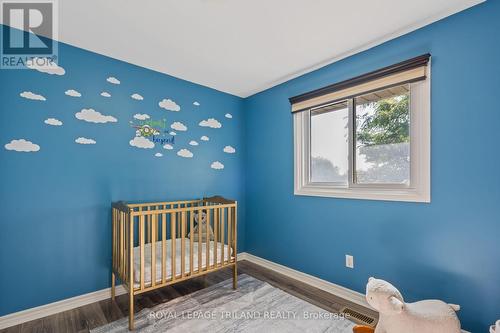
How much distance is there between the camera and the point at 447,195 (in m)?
1.72

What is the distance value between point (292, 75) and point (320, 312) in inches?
95.1

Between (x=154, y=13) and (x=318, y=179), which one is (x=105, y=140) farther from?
(x=318, y=179)

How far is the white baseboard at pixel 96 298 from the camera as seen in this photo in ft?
6.03

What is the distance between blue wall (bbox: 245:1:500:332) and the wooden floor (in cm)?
23

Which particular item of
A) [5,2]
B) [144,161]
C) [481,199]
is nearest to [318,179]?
[481,199]

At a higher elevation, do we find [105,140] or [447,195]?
[105,140]

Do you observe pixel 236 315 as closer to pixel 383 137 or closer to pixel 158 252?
pixel 158 252

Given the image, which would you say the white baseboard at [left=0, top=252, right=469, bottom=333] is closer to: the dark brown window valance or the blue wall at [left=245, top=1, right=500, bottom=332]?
the blue wall at [left=245, top=1, right=500, bottom=332]

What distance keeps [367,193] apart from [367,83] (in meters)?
1.00

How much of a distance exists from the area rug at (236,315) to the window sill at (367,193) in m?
1.03

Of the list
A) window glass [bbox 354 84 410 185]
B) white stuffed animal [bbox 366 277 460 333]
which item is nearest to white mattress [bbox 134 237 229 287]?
white stuffed animal [bbox 366 277 460 333]

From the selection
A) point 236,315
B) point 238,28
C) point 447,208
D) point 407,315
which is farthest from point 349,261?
point 238,28

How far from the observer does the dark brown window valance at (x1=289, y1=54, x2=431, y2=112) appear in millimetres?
1831

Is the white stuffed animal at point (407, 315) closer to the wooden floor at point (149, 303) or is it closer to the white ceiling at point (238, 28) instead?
the wooden floor at point (149, 303)
